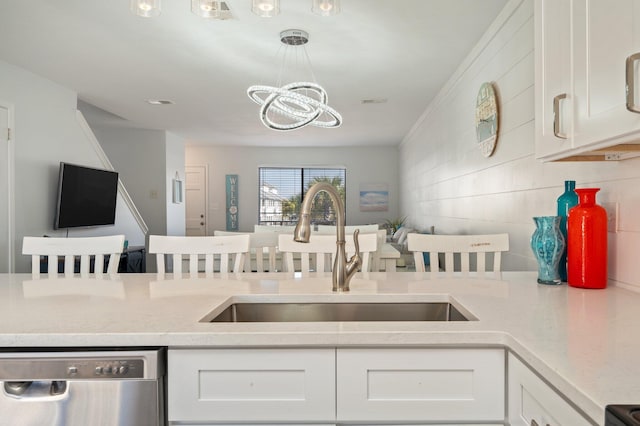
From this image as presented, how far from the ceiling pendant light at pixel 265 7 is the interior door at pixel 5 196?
2907mm

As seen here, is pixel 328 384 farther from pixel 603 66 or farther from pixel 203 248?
pixel 203 248

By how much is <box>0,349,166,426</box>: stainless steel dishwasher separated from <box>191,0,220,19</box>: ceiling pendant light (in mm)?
1747

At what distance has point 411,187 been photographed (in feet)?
22.4

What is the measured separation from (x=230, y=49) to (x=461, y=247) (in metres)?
2.55

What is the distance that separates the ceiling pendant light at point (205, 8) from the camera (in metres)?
2.04

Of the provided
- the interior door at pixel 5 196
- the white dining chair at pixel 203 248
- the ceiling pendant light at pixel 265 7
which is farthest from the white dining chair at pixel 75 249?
the interior door at pixel 5 196

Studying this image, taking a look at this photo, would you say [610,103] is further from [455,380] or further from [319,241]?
[319,241]

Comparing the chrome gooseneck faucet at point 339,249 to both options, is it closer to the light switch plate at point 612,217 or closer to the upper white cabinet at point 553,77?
the upper white cabinet at point 553,77

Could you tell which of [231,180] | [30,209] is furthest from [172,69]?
[231,180]

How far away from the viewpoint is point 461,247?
1.83 metres

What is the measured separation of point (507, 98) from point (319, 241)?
1681 mm

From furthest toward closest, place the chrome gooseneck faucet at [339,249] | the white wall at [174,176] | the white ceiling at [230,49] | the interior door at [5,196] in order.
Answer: the white wall at [174,176]
the interior door at [5,196]
the white ceiling at [230,49]
the chrome gooseneck faucet at [339,249]

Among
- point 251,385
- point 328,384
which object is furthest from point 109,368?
point 328,384

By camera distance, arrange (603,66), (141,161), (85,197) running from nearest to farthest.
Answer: (603,66) < (85,197) < (141,161)
